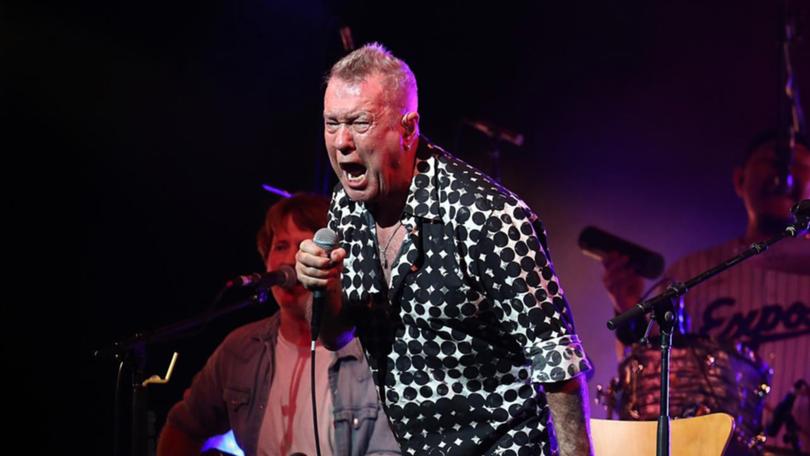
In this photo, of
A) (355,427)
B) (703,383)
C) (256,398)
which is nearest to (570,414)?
(355,427)

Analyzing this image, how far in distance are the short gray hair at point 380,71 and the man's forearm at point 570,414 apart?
796mm

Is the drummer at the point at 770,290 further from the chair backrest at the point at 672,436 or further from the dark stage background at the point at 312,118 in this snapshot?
the chair backrest at the point at 672,436

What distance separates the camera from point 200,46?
4.99 metres

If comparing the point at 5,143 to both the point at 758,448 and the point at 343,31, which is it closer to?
the point at 343,31

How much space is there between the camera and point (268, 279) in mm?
3396

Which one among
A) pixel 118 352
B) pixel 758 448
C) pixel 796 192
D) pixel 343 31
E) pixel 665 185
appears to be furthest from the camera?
pixel 665 185

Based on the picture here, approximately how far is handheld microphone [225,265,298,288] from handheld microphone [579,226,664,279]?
7.92ft

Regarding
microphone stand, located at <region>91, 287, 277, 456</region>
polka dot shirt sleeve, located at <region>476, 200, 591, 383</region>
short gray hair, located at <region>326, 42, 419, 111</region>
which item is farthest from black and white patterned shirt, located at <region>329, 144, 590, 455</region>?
microphone stand, located at <region>91, 287, 277, 456</region>

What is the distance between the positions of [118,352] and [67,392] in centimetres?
148

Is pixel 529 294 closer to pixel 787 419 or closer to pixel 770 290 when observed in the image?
pixel 787 419

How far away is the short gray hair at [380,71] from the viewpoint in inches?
94.4

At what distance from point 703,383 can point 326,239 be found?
9.08 ft

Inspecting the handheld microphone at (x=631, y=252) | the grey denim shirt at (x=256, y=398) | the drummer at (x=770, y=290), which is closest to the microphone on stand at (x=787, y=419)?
the drummer at (x=770, y=290)

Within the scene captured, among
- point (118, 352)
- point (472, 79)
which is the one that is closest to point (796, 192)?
point (472, 79)
